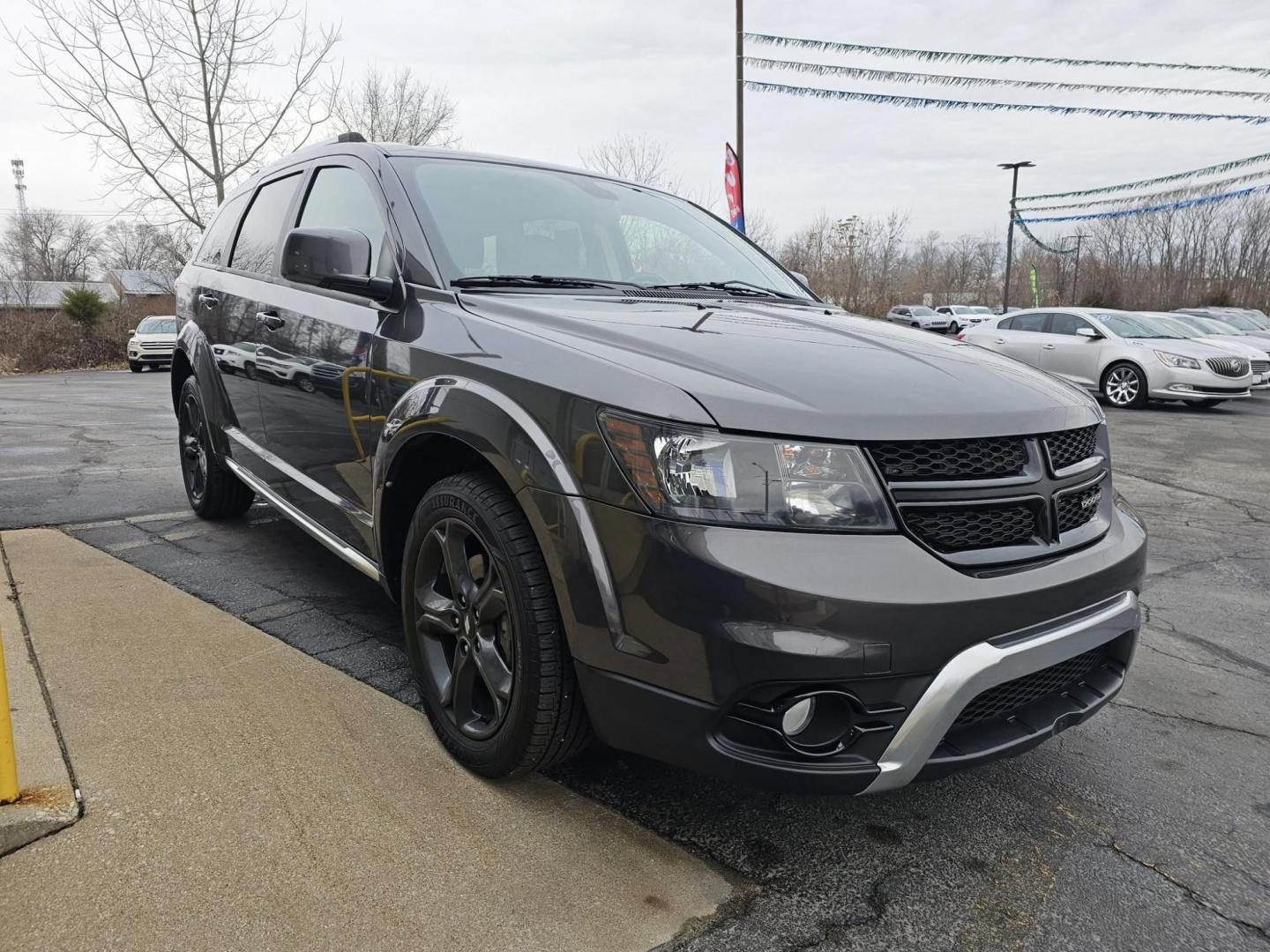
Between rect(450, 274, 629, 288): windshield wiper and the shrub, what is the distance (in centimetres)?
3061

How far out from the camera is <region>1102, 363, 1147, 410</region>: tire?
13.5 metres

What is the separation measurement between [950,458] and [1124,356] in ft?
45.0

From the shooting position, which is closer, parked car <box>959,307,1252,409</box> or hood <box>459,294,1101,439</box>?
hood <box>459,294,1101,439</box>

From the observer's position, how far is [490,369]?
2160 mm

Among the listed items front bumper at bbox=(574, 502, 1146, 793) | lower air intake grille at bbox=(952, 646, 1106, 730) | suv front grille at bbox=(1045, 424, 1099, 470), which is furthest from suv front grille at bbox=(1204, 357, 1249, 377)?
front bumper at bbox=(574, 502, 1146, 793)

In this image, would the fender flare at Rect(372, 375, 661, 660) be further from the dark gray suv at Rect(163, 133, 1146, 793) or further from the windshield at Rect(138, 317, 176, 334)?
the windshield at Rect(138, 317, 176, 334)

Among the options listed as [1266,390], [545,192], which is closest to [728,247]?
[545,192]

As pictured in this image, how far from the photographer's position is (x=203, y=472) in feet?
15.8

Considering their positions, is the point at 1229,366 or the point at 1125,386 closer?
the point at 1229,366

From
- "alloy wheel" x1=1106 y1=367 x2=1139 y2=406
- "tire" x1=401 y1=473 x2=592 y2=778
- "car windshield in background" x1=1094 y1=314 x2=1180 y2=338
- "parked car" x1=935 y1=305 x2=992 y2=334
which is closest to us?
"tire" x1=401 y1=473 x2=592 y2=778

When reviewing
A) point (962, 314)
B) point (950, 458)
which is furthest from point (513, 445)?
point (962, 314)

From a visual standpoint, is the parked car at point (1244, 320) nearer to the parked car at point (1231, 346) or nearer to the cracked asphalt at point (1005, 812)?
the parked car at point (1231, 346)

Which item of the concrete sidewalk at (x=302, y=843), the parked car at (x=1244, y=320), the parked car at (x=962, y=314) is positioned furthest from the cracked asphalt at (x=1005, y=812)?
the parked car at (x=962, y=314)

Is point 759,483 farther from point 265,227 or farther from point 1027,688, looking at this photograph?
point 265,227
